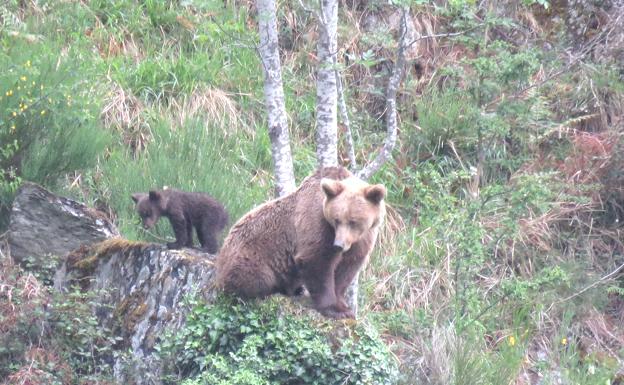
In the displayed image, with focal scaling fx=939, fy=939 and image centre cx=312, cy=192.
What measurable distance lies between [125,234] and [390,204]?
2982 mm

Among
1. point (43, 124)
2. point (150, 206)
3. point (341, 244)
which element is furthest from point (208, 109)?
point (341, 244)

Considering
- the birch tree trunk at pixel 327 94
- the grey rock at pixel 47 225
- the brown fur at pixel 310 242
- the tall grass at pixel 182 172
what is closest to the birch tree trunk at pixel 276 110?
the birch tree trunk at pixel 327 94

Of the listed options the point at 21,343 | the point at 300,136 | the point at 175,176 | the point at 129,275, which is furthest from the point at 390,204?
the point at 21,343

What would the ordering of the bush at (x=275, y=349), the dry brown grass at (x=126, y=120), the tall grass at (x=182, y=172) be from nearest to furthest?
the bush at (x=275, y=349) < the tall grass at (x=182, y=172) < the dry brown grass at (x=126, y=120)

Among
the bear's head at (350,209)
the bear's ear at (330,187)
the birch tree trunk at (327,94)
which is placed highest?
the birch tree trunk at (327,94)

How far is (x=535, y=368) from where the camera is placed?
8.14 meters

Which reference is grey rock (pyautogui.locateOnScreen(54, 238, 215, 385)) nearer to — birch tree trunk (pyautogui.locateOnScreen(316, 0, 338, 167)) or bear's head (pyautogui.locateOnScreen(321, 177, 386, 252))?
bear's head (pyautogui.locateOnScreen(321, 177, 386, 252))

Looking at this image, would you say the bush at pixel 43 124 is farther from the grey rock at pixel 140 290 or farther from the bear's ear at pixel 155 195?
the grey rock at pixel 140 290

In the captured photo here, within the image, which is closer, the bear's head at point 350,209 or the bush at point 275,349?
the bear's head at point 350,209

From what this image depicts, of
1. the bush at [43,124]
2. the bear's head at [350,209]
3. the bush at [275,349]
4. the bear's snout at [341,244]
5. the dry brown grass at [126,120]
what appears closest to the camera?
the bear's snout at [341,244]

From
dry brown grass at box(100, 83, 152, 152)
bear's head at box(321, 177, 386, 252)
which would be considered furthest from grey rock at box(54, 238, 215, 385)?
dry brown grass at box(100, 83, 152, 152)

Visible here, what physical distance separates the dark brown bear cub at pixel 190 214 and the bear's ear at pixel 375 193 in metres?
2.18

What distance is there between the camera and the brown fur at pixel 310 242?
5738 mm

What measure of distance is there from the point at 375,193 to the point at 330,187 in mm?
284
